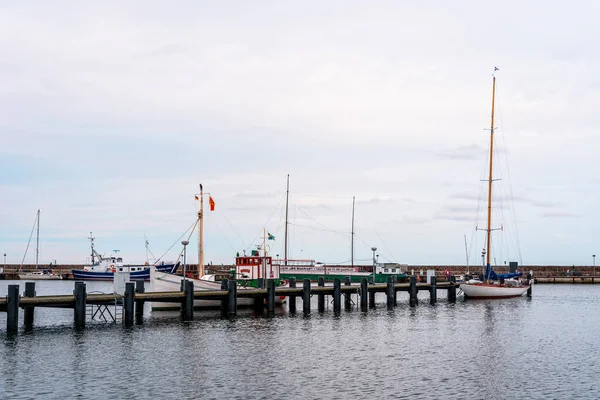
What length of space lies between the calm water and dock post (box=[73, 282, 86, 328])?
647 mm

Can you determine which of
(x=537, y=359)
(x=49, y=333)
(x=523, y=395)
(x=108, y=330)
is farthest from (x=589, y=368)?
(x=49, y=333)

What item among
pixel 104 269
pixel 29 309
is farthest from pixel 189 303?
pixel 104 269

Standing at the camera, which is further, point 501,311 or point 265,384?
point 501,311

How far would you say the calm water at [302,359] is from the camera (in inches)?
1055

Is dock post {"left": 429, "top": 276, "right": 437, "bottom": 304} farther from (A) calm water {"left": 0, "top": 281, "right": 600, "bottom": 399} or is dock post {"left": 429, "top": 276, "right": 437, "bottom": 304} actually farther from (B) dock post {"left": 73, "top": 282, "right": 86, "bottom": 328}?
(B) dock post {"left": 73, "top": 282, "right": 86, "bottom": 328}

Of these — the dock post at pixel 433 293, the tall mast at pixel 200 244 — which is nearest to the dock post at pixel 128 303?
the tall mast at pixel 200 244

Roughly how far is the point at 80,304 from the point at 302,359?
16416mm

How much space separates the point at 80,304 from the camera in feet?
140

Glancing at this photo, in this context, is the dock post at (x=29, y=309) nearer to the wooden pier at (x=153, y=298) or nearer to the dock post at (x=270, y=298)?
the wooden pier at (x=153, y=298)

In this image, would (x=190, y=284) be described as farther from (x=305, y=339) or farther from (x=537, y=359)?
(x=537, y=359)

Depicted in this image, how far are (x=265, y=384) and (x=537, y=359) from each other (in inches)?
599

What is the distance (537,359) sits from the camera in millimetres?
34938

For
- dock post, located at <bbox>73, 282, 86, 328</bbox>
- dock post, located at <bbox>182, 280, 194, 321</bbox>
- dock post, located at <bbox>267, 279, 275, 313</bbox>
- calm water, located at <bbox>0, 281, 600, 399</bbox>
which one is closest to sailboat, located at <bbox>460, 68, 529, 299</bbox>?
calm water, located at <bbox>0, 281, 600, 399</bbox>

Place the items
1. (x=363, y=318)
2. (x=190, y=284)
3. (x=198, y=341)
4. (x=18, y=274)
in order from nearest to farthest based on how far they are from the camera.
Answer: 1. (x=198, y=341)
2. (x=190, y=284)
3. (x=363, y=318)
4. (x=18, y=274)
